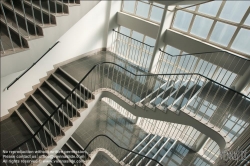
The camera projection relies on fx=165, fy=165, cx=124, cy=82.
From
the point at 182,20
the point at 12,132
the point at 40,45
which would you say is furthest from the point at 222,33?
the point at 12,132

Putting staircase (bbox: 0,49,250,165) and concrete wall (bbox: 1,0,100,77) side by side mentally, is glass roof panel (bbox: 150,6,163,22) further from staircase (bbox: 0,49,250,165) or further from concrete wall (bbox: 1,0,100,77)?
concrete wall (bbox: 1,0,100,77)

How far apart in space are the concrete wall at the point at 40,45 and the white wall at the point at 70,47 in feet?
8.60

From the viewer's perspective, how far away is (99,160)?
16.9 feet

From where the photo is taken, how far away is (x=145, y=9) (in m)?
6.23

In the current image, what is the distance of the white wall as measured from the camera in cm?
479

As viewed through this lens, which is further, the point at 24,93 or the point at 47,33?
the point at 24,93

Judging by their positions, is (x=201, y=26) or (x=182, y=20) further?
(x=182, y=20)

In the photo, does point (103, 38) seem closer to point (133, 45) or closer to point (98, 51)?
point (98, 51)

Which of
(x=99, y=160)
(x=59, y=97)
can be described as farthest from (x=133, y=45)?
(x=99, y=160)

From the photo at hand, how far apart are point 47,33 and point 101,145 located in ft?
13.3

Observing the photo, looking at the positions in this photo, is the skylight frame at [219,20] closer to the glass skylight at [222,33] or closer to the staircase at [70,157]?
the glass skylight at [222,33]

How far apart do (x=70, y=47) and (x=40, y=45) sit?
324 cm

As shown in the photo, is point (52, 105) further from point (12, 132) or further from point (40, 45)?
point (40, 45)

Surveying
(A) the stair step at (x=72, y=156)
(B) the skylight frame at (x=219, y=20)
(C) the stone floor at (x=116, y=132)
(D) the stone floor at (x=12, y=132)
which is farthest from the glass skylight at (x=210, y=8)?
(D) the stone floor at (x=12, y=132)
